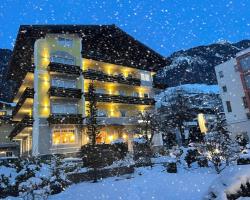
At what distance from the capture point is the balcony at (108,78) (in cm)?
3597

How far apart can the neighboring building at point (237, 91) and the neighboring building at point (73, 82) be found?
13.6 meters

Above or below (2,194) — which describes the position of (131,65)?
above

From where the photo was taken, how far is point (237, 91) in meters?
43.2

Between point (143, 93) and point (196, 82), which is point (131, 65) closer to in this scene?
point (143, 93)

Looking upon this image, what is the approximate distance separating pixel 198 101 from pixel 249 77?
76.7 metres

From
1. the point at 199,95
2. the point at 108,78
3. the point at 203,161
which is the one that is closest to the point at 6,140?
the point at 108,78

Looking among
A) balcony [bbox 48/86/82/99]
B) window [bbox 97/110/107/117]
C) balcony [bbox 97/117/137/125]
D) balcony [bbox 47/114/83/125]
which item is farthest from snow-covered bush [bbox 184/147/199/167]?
window [bbox 97/110/107/117]

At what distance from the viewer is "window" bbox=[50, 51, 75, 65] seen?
3418 centimetres

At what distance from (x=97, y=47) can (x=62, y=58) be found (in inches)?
314

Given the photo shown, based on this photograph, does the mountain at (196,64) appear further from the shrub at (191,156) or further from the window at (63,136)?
the shrub at (191,156)

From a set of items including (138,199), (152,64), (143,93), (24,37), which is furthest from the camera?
(152,64)

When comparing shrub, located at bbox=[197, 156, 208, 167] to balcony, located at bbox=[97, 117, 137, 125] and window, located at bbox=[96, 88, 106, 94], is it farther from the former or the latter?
window, located at bbox=[96, 88, 106, 94]

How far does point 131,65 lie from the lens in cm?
4253

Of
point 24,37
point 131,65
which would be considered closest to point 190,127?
point 131,65
